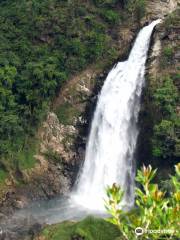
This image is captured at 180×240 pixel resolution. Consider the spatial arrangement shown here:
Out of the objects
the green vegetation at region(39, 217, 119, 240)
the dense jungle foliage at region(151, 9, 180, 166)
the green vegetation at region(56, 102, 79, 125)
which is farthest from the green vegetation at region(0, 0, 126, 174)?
the green vegetation at region(39, 217, 119, 240)

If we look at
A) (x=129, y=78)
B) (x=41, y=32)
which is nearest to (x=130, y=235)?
(x=129, y=78)

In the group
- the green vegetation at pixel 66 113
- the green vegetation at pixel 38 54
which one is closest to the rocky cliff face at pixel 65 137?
the green vegetation at pixel 66 113

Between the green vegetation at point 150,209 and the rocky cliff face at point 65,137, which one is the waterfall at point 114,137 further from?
the green vegetation at point 150,209

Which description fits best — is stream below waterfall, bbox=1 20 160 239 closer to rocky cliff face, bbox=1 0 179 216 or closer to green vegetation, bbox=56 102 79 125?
rocky cliff face, bbox=1 0 179 216

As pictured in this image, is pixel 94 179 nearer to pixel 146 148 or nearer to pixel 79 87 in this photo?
pixel 146 148

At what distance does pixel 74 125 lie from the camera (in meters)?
30.0

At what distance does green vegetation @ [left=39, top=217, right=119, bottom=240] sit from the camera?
19469 millimetres

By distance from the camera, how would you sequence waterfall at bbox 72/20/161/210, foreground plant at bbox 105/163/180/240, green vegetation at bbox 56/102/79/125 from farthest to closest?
green vegetation at bbox 56/102/79/125 → waterfall at bbox 72/20/161/210 → foreground plant at bbox 105/163/180/240

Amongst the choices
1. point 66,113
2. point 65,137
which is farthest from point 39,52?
point 65,137

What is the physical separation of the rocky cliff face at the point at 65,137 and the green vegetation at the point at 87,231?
6.08 meters

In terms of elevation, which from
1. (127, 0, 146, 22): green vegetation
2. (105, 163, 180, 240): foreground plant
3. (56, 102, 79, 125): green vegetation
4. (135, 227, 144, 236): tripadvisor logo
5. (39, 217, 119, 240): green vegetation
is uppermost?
(127, 0, 146, 22): green vegetation

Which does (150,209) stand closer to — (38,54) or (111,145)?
(111,145)

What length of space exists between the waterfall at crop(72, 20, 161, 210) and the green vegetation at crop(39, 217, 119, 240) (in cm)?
584

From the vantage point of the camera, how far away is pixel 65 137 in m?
29.7
